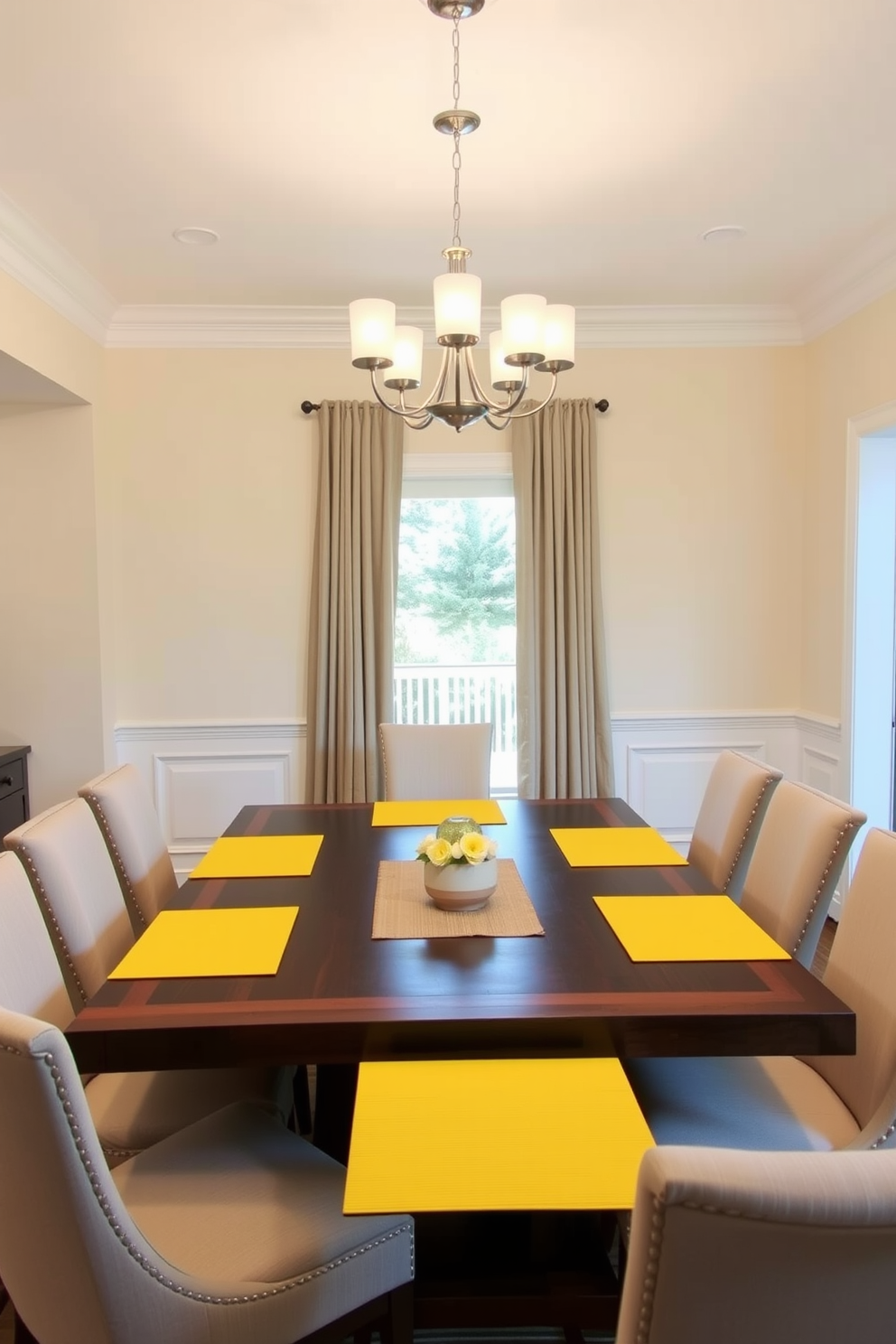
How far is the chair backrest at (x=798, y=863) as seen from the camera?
1.96 meters

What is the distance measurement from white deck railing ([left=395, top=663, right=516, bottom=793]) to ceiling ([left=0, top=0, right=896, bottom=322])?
1.79 metres

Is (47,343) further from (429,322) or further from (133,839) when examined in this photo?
(133,839)

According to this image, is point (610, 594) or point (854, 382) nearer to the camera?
point (854, 382)

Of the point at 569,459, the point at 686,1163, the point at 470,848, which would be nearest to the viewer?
the point at 686,1163

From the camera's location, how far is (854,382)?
3.76 metres

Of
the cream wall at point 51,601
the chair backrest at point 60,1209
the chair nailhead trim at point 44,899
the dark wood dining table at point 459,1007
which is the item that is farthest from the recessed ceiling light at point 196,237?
the chair backrest at point 60,1209

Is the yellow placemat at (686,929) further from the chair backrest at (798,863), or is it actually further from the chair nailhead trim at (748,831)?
the chair nailhead trim at (748,831)

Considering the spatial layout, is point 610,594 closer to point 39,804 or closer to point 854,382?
point 854,382

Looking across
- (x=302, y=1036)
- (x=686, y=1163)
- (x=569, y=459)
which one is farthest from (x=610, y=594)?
(x=686, y=1163)

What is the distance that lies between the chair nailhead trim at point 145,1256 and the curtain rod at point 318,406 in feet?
11.3

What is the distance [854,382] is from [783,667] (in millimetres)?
1334

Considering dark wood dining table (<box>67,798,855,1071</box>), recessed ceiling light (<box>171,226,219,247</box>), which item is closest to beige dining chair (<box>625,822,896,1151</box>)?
dark wood dining table (<box>67,798,855,1071</box>)

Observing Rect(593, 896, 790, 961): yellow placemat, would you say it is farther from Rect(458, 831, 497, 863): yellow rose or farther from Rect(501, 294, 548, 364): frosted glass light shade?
Rect(501, 294, 548, 364): frosted glass light shade

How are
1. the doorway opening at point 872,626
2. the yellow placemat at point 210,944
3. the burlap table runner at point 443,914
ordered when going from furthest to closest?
the doorway opening at point 872,626, the burlap table runner at point 443,914, the yellow placemat at point 210,944
